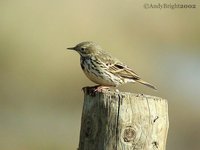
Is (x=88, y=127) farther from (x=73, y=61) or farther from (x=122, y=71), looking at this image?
(x=73, y=61)

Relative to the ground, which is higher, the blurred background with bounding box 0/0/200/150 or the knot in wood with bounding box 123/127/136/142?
the blurred background with bounding box 0/0/200/150

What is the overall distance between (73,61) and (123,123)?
45.9ft

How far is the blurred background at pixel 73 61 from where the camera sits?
17.9 metres

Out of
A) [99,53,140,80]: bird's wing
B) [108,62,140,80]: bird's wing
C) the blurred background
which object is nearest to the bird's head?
[99,53,140,80]: bird's wing

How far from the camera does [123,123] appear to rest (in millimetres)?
7391

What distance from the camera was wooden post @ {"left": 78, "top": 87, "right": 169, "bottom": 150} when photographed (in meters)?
7.39

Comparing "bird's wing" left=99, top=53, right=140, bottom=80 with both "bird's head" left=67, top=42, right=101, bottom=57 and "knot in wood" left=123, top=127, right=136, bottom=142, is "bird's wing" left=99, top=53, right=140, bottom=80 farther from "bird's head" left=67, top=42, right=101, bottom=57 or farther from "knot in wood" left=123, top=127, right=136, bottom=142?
"knot in wood" left=123, top=127, right=136, bottom=142

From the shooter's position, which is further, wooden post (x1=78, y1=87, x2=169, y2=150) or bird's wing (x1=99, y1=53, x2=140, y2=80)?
bird's wing (x1=99, y1=53, x2=140, y2=80)

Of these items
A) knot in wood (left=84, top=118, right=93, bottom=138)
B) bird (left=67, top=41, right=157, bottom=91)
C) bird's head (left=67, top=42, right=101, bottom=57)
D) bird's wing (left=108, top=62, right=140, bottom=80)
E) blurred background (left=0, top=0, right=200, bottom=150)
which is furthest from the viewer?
blurred background (left=0, top=0, right=200, bottom=150)

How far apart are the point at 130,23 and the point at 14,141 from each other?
350 inches

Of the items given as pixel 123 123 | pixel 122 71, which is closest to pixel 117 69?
pixel 122 71

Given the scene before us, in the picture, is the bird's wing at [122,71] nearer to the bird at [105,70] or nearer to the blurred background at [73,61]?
the bird at [105,70]

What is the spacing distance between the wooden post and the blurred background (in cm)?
877

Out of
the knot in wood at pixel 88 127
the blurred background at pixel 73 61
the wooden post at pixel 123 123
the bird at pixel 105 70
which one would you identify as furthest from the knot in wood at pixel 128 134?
the blurred background at pixel 73 61
